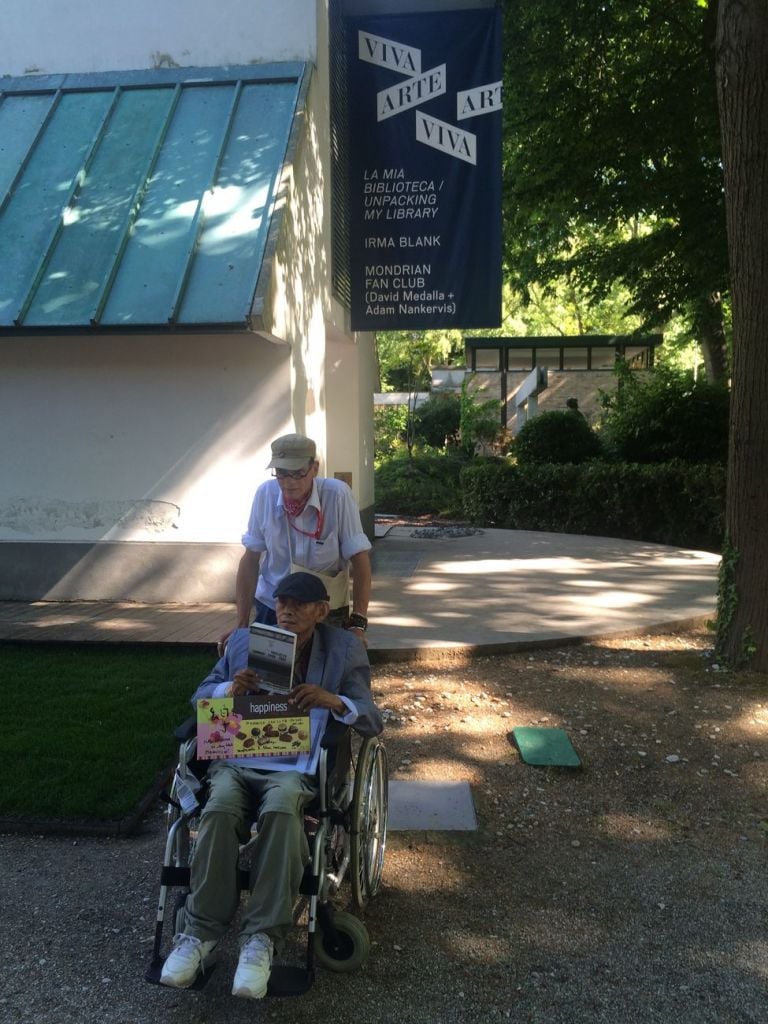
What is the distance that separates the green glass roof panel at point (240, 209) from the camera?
7.33m

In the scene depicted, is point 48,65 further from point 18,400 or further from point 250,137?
point 18,400

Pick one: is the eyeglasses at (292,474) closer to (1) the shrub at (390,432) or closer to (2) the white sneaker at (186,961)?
(2) the white sneaker at (186,961)

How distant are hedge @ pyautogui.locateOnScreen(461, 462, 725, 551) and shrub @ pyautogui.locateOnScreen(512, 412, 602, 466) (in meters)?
0.72

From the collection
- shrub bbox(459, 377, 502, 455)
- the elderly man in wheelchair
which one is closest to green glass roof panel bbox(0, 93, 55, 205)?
the elderly man in wheelchair

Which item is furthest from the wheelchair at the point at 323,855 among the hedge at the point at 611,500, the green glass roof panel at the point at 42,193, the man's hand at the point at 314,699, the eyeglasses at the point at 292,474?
the hedge at the point at 611,500

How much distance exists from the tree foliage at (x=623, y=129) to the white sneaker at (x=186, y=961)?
38.4 ft

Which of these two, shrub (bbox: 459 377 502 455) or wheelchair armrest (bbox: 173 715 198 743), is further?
shrub (bbox: 459 377 502 455)

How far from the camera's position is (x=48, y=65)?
900cm

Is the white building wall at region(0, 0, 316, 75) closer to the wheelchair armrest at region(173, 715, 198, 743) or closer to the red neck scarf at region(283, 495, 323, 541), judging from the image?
the red neck scarf at region(283, 495, 323, 541)

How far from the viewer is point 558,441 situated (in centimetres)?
1627

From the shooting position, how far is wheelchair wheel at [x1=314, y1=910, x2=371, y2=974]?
119 inches

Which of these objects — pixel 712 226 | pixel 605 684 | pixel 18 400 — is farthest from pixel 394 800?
pixel 712 226

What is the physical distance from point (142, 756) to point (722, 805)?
307 centimetres

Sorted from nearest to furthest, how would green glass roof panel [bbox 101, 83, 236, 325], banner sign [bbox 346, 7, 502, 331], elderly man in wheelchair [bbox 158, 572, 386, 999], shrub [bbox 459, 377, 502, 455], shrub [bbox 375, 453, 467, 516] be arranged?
elderly man in wheelchair [bbox 158, 572, 386, 999]
green glass roof panel [bbox 101, 83, 236, 325]
banner sign [bbox 346, 7, 502, 331]
shrub [bbox 375, 453, 467, 516]
shrub [bbox 459, 377, 502, 455]
